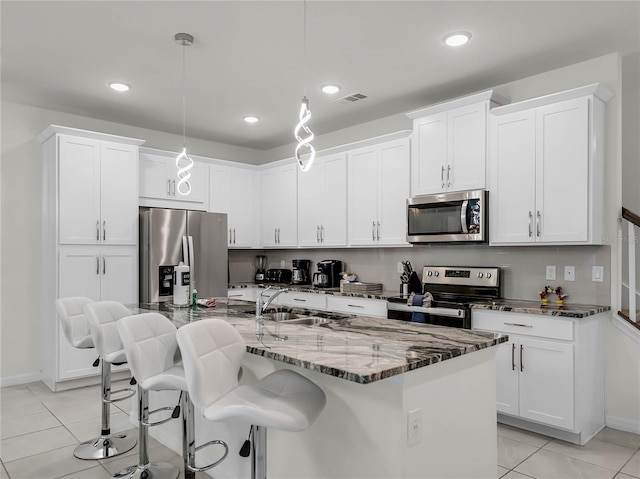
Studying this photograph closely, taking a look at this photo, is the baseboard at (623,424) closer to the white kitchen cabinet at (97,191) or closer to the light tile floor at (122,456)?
the light tile floor at (122,456)

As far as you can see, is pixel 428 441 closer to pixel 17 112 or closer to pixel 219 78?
pixel 219 78

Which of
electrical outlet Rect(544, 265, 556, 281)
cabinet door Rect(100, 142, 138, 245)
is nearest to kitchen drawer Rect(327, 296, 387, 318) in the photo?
electrical outlet Rect(544, 265, 556, 281)

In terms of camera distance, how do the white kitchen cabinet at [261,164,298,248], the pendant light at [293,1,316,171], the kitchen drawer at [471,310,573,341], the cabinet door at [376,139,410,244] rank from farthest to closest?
the white kitchen cabinet at [261,164,298,248], the cabinet door at [376,139,410,244], the kitchen drawer at [471,310,573,341], the pendant light at [293,1,316,171]

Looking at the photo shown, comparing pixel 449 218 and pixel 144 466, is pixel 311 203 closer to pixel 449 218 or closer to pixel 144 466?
pixel 449 218

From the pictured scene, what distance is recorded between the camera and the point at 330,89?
4.11 metres

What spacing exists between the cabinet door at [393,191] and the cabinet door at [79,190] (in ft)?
9.28

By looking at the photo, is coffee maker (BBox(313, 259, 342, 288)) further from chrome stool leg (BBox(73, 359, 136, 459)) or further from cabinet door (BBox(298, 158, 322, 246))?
chrome stool leg (BBox(73, 359, 136, 459))

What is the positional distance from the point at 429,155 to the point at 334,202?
133 centimetres

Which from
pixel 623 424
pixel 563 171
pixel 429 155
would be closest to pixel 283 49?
pixel 429 155

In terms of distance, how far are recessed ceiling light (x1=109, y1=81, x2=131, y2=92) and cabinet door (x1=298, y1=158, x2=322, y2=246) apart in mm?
2132

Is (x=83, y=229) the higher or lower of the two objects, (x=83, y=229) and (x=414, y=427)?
the higher

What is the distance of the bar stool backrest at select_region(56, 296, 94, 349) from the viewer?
3096 millimetres

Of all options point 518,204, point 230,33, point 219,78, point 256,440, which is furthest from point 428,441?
point 219,78

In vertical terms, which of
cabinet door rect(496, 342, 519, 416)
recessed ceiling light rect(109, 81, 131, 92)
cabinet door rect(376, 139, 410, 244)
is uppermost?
recessed ceiling light rect(109, 81, 131, 92)
